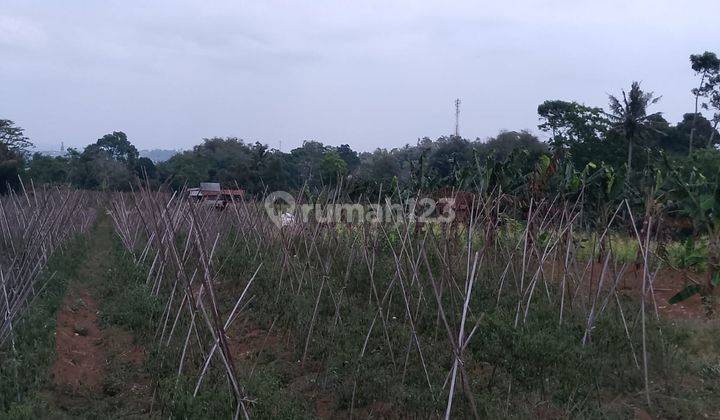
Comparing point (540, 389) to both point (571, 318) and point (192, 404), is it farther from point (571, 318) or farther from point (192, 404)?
point (192, 404)

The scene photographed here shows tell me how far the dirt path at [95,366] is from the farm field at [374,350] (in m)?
0.02

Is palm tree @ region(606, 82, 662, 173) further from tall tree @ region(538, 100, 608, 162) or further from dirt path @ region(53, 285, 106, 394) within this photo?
dirt path @ region(53, 285, 106, 394)

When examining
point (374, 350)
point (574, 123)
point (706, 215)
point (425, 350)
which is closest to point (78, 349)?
point (374, 350)

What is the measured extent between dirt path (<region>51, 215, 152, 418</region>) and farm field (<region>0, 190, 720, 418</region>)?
19 millimetres

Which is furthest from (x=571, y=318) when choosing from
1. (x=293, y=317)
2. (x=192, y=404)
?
(x=192, y=404)

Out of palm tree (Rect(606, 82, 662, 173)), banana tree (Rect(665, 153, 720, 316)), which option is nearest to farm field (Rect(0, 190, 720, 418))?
Result: banana tree (Rect(665, 153, 720, 316))

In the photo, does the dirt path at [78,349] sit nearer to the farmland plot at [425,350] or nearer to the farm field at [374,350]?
the farm field at [374,350]

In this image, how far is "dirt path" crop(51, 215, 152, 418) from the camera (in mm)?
4566

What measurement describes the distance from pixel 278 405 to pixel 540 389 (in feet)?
5.18

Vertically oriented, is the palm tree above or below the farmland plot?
above

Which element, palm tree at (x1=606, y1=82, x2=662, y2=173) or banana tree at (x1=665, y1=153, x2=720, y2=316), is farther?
palm tree at (x1=606, y1=82, x2=662, y2=173)

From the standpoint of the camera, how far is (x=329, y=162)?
18359 mm

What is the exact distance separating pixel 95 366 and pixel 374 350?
225 cm

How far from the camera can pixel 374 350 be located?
529 cm
